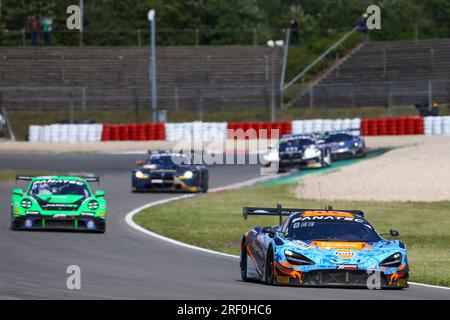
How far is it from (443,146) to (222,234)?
15719 mm

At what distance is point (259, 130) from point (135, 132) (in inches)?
224

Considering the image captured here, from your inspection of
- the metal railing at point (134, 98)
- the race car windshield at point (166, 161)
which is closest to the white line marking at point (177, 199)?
the race car windshield at point (166, 161)

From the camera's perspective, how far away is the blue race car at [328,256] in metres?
15.0

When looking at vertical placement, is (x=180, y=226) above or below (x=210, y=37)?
below

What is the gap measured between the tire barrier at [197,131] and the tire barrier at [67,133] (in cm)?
334

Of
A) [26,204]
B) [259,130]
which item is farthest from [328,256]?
[259,130]

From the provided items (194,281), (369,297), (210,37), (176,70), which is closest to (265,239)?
(194,281)

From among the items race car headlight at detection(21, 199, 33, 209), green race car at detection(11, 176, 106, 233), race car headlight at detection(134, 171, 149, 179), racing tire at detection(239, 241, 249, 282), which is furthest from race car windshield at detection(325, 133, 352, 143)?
racing tire at detection(239, 241, 249, 282)

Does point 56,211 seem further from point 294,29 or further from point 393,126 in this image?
point 294,29

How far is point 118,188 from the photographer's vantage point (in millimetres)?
36844

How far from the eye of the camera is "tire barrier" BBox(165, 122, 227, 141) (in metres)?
54.9

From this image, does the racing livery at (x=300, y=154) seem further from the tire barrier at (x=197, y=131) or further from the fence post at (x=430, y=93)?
the fence post at (x=430, y=93)

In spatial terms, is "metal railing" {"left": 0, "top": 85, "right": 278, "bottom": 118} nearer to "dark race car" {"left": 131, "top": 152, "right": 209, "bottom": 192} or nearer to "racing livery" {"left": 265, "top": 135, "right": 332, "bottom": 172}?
"racing livery" {"left": 265, "top": 135, "right": 332, "bottom": 172}
